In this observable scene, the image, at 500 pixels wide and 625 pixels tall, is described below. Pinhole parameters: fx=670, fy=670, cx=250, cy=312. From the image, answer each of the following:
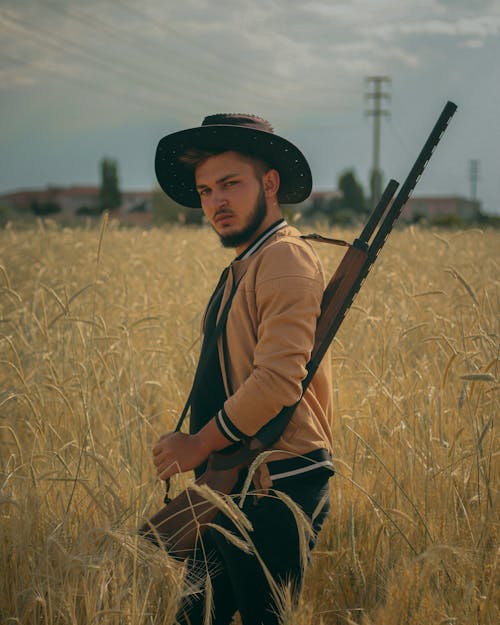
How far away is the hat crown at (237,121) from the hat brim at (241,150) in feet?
0.14

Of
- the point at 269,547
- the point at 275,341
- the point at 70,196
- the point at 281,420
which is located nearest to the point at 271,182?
the point at 275,341

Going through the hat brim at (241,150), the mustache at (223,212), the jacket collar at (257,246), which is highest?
the hat brim at (241,150)

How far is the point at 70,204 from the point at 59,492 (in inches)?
3782

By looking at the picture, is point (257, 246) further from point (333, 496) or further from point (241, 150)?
point (333, 496)

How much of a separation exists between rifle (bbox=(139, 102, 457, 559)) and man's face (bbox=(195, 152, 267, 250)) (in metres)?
0.17

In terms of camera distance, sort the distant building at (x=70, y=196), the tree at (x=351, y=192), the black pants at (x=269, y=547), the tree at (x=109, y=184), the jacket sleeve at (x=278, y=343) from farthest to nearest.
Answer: the distant building at (x=70, y=196) → the tree at (x=109, y=184) → the tree at (x=351, y=192) → the black pants at (x=269, y=547) → the jacket sleeve at (x=278, y=343)

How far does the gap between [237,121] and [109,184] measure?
2955 inches

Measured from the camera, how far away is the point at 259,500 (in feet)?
5.42

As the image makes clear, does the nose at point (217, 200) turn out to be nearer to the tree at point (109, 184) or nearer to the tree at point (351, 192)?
the tree at point (351, 192)

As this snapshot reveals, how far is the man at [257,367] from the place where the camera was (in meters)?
1.53

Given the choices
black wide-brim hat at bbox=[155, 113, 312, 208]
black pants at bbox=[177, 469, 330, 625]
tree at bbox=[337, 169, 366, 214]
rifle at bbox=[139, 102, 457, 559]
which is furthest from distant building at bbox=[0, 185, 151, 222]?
black pants at bbox=[177, 469, 330, 625]

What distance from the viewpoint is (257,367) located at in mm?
1596

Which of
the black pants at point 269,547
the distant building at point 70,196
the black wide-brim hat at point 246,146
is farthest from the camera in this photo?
the distant building at point 70,196

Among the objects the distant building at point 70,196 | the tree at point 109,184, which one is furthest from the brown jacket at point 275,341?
the distant building at point 70,196
